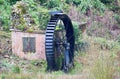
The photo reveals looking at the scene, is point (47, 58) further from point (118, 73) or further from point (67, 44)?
point (118, 73)

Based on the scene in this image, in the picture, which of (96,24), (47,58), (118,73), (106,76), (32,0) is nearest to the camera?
(106,76)

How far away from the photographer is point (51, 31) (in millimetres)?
10852

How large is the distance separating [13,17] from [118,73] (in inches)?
211

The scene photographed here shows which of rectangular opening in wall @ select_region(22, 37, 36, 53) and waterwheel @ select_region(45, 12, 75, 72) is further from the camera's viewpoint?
rectangular opening in wall @ select_region(22, 37, 36, 53)

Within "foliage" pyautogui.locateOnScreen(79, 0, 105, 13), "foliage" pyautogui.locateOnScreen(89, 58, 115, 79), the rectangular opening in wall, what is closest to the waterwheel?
the rectangular opening in wall

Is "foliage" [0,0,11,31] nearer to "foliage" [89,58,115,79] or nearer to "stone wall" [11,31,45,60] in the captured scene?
"stone wall" [11,31,45,60]

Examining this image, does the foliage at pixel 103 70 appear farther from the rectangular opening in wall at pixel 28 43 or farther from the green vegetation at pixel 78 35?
the rectangular opening in wall at pixel 28 43

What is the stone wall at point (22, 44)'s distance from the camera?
1162 centimetres

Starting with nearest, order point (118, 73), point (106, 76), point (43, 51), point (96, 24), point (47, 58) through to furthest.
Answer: point (106, 76) → point (118, 73) → point (47, 58) → point (43, 51) → point (96, 24)

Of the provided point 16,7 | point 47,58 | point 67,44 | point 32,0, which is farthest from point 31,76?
point 32,0

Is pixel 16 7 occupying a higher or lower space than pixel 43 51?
higher

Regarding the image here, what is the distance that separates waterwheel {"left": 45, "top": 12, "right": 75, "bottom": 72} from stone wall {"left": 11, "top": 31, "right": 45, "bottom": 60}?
1.96 feet

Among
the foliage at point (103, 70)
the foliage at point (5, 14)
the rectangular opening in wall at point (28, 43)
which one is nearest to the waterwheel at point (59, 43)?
the rectangular opening in wall at point (28, 43)

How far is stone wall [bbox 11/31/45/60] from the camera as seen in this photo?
38.1 ft
